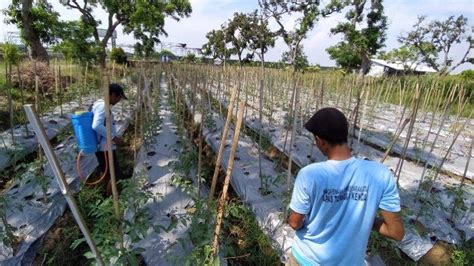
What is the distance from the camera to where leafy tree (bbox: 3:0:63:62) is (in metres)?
10.7

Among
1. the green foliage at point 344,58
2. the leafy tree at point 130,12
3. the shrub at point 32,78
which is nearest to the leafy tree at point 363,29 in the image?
the green foliage at point 344,58

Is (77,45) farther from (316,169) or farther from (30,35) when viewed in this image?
(316,169)

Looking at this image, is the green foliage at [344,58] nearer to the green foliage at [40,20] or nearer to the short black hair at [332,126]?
the green foliage at [40,20]

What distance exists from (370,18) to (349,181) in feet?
60.6

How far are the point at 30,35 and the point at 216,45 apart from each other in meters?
21.4

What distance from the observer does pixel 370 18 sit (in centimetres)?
1678

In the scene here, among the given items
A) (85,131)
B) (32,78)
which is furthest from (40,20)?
(85,131)

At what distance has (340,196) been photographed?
1103 mm

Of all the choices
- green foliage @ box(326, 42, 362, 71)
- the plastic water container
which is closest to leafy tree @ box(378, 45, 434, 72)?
green foliage @ box(326, 42, 362, 71)

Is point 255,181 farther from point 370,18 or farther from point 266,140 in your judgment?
point 370,18

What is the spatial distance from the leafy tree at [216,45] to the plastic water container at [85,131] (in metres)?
26.2

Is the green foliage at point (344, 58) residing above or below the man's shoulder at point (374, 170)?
above

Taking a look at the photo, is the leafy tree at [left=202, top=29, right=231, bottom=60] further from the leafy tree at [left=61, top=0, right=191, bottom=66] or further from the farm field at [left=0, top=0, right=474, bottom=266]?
the farm field at [left=0, top=0, right=474, bottom=266]

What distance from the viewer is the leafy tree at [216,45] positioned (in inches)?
1150
